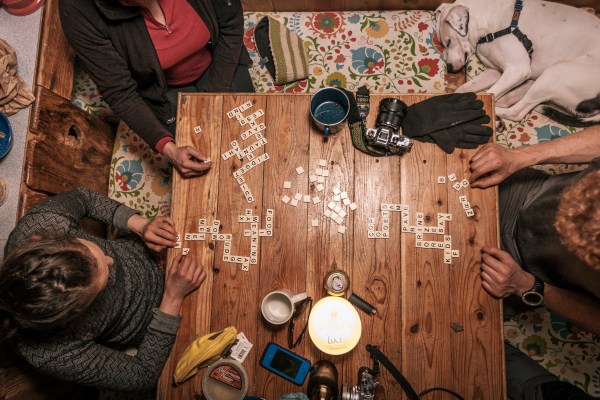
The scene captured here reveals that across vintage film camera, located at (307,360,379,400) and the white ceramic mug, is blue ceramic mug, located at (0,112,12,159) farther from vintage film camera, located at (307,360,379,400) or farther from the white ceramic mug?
vintage film camera, located at (307,360,379,400)

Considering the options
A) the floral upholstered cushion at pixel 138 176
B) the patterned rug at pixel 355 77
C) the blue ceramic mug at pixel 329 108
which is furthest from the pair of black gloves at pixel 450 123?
the floral upholstered cushion at pixel 138 176

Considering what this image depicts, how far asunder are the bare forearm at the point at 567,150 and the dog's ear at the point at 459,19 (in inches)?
40.1

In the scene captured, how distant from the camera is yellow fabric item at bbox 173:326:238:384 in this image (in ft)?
4.67

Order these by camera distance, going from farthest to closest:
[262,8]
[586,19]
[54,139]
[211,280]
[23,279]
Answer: [262,8]
[586,19]
[54,139]
[211,280]
[23,279]

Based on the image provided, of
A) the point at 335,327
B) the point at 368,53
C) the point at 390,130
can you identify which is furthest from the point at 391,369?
the point at 368,53

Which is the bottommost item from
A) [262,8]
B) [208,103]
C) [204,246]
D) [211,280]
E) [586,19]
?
[211,280]

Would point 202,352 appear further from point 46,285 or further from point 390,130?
point 390,130

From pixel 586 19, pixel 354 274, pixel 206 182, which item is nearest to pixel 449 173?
pixel 354 274

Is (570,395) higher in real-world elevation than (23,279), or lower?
lower

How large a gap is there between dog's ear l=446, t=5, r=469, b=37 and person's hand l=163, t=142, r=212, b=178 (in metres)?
1.67

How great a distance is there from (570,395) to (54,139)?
2657 mm

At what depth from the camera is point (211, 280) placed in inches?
61.3

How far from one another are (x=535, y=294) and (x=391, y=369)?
2.26 ft

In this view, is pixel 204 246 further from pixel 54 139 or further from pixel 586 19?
pixel 586 19
